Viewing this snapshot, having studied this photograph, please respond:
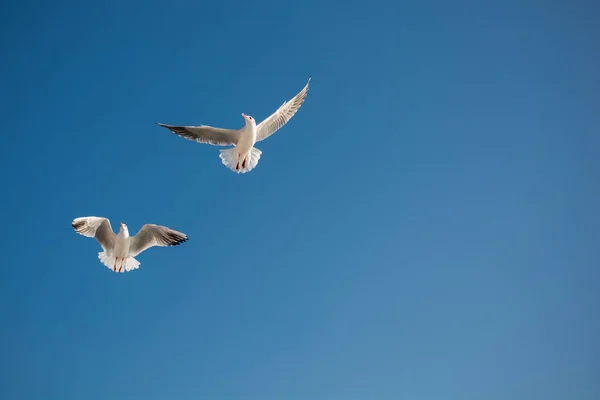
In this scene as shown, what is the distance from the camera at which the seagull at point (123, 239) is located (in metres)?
11.7

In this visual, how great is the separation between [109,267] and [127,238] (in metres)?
0.86

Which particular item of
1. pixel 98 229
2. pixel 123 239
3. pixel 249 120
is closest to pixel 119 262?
pixel 123 239

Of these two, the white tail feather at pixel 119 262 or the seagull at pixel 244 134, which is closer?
the white tail feather at pixel 119 262

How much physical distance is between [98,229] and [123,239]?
1.89ft

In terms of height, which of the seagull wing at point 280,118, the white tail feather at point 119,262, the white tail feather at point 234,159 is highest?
the seagull wing at point 280,118

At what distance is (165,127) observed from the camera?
12.2 meters

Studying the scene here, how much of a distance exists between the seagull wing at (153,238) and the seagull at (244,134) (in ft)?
6.45

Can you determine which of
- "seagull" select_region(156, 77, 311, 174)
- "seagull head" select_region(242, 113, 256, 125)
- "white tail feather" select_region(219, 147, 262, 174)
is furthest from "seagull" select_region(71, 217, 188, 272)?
"seagull head" select_region(242, 113, 256, 125)

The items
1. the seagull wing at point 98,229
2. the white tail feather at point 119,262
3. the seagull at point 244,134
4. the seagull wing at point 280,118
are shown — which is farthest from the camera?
the seagull wing at point 280,118

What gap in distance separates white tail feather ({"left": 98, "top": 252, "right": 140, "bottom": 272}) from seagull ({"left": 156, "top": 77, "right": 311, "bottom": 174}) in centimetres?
301

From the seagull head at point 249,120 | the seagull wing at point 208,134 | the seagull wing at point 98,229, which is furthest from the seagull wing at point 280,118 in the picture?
the seagull wing at point 98,229

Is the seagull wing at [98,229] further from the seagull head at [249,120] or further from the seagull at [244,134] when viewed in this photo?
the seagull head at [249,120]

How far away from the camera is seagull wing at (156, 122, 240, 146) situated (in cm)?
1241

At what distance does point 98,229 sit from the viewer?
11.8 metres
